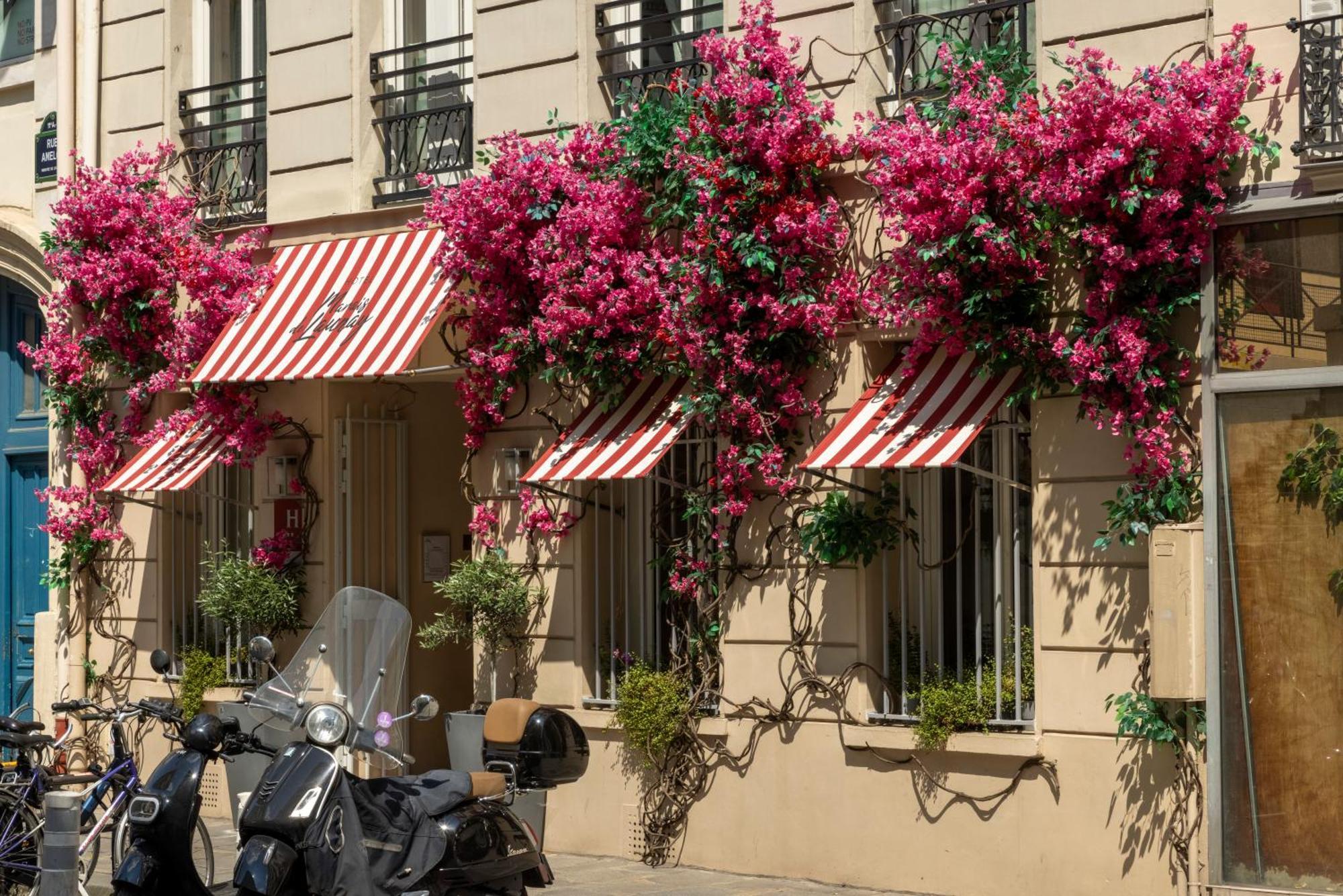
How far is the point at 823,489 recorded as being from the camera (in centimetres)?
1105

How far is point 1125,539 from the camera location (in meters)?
9.59

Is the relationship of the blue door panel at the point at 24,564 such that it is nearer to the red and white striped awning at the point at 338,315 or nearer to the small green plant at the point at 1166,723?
the red and white striped awning at the point at 338,315

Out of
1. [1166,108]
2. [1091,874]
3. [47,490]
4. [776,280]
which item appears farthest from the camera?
[47,490]

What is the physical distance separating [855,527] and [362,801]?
3673mm

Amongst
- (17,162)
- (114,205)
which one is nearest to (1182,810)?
(114,205)

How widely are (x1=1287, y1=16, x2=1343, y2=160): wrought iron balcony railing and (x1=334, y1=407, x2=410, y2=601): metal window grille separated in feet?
24.3

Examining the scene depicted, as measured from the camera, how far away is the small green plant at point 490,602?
483 inches

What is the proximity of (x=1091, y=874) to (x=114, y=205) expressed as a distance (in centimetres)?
888

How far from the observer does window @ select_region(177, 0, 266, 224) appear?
1439cm

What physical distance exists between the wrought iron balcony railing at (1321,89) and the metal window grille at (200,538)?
8440mm

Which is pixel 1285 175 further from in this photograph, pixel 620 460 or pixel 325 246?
pixel 325 246

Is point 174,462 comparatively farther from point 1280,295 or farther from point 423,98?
point 1280,295

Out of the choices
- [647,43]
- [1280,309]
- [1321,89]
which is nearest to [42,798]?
[647,43]

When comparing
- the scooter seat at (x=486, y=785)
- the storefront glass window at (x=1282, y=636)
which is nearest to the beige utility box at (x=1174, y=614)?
the storefront glass window at (x=1282, y=636)
